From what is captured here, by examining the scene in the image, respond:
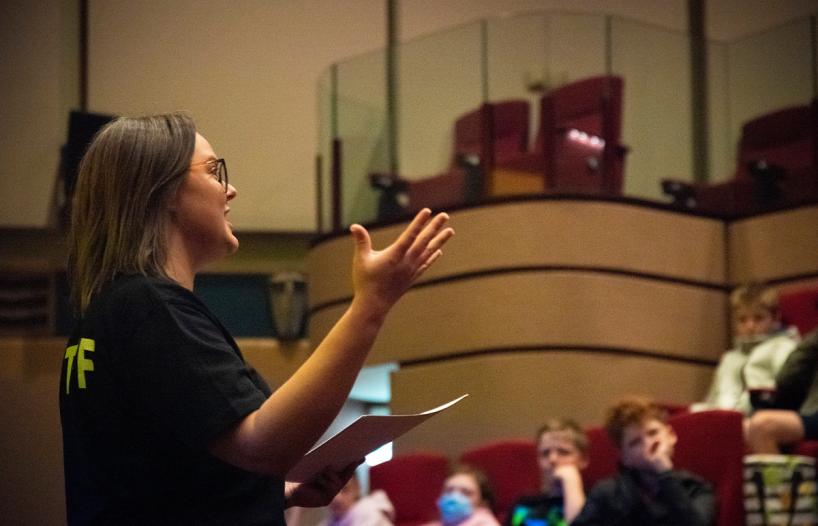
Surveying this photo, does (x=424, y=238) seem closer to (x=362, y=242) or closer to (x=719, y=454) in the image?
(x=362, y=242)

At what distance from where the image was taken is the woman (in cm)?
121

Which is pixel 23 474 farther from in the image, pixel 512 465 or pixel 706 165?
pixel 706 165

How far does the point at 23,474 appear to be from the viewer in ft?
21.9

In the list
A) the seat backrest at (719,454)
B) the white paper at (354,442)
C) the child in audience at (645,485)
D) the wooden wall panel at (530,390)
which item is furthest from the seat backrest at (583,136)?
the white paper at (354,442)

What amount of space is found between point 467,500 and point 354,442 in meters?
2.65

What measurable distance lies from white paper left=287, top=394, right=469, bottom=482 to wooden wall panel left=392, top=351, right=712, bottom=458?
13.6ft

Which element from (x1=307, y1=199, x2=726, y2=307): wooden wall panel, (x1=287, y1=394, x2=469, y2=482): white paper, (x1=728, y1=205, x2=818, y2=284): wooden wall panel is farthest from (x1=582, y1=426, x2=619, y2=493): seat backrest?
(x1=287, y1=394, x2=469, y2=482): white paper

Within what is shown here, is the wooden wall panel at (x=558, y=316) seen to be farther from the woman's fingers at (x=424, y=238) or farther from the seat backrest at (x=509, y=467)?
the woman's fingers at (x=424, y=238)

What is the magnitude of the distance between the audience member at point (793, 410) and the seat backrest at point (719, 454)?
0.42 feet

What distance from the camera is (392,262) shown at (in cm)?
125

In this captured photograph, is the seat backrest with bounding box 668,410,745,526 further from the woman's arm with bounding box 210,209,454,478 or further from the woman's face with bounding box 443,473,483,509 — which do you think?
the woman's arm with bounding box 210,209,454,478

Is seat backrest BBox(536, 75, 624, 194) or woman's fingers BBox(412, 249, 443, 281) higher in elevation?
seat backrest BBox(536, 75, 624, 194)

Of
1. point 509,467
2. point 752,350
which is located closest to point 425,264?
point 509,467

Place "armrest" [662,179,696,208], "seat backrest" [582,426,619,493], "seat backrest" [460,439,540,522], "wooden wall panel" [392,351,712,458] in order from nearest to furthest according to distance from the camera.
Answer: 1. "seat backrest" [582,426,619,493]
2. "seat backrest" [460,439,540,522]
3. "wooden wall panel" [392,351,712,458]
4. "armrest" [662,179,696,208]
